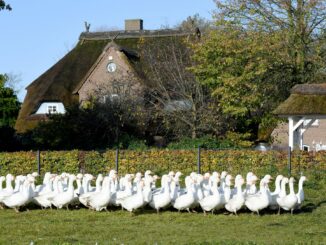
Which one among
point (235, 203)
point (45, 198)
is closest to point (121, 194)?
point (45, 198)

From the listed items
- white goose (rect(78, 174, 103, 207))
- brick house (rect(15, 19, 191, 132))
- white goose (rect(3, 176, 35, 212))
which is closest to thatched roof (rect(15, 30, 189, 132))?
brick house (rect(15, 19, 191, 132))

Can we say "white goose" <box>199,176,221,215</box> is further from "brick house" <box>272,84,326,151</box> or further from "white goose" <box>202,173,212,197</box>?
"brick house" <box>272,84,326,151</box>

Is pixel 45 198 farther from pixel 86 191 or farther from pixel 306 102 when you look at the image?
pixel 306 102

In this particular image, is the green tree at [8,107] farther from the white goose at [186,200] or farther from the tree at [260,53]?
the white goose at [186,200]

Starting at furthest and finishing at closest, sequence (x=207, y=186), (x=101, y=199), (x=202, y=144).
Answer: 1. (x=202, y=144)
2. (x=207, y=186)
3. (x=101, y=199)

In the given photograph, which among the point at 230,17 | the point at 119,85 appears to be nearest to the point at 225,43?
the point at 230,17

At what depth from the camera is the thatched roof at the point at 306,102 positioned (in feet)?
100

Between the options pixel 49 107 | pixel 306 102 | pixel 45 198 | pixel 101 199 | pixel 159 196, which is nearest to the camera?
pixel 159 196

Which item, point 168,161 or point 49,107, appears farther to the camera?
point 49,107

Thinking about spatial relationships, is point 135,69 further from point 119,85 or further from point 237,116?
point 237,116

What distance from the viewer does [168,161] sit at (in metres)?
28.9

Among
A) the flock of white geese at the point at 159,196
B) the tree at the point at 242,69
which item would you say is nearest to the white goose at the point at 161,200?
the flock of white geese at the point at 159,196

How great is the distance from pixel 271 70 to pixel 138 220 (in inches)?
791

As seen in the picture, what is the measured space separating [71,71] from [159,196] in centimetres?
3730
